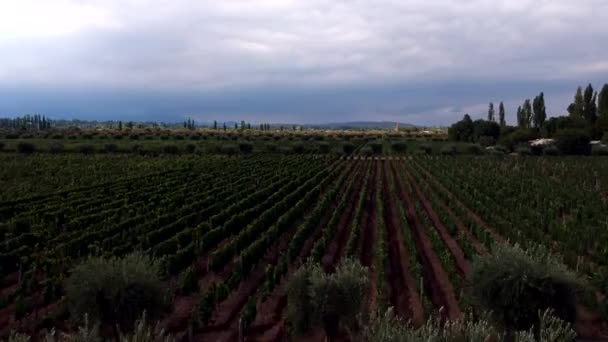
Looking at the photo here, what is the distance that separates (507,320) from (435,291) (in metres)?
→ 3.80

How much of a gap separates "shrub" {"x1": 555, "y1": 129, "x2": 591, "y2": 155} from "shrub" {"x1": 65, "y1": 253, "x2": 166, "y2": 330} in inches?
2679

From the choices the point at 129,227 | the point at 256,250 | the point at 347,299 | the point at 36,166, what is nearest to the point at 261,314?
the point at 347,299

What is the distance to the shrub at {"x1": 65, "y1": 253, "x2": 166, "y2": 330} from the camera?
9086 millimetres

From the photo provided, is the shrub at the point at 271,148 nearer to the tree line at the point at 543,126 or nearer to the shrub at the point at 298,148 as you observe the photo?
the shrub at the point at 298,148

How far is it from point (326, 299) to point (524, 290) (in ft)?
11.2

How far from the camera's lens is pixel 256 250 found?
53.0ft

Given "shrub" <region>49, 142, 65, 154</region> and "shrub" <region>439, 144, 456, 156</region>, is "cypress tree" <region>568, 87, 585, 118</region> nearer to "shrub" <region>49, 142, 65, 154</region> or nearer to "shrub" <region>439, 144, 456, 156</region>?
"shrub" <region>439, 144, 456, 156</region>

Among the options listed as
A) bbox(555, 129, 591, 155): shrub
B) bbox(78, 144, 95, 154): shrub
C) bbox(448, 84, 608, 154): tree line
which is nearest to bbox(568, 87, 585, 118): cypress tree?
bbox(448, 84, 608, 154): tree line

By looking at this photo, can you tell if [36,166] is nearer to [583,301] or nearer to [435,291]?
[435,291]

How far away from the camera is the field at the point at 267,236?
39.2ft

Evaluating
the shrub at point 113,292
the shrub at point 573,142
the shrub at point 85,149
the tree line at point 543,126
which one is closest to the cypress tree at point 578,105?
the tree line at point 543,126

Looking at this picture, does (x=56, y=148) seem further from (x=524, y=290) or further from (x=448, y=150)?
(x=524, y=290)

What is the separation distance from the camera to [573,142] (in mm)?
67312

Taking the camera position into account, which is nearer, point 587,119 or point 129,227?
point 129,227
